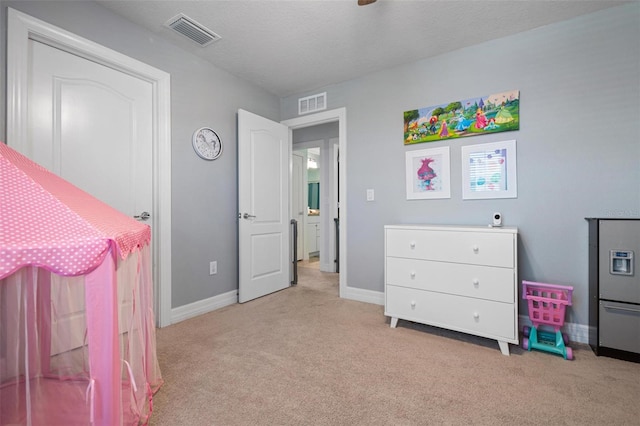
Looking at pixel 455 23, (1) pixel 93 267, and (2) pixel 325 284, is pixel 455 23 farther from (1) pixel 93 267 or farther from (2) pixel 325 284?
(2) pixel 325 284

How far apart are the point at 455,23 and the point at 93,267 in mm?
2769

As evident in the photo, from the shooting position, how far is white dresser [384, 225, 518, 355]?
1988 millimetres

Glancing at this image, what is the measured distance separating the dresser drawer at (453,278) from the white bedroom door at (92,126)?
2169 mm

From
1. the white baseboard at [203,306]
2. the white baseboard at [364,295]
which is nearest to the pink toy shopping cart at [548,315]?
the white baseboard at [364,295]

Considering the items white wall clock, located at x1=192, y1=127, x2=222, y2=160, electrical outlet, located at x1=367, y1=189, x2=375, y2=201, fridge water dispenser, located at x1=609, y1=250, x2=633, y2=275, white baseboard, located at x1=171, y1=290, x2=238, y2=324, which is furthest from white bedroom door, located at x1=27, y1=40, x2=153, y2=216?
fridge water dispenser, located at x1=609, y1=250, x2=633, y2=275

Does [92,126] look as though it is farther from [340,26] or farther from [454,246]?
[454,246]

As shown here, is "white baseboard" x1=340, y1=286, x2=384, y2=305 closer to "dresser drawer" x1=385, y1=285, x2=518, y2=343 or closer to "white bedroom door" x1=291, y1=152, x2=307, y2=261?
"dresser drawer" x1=385, y1=285, x2=518, y2=343

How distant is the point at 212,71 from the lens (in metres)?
2.90

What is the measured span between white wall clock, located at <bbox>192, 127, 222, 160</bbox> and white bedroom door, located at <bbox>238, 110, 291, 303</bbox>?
238mm

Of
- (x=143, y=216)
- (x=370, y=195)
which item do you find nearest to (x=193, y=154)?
(x=143, y=216)

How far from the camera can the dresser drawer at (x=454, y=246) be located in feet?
6.57

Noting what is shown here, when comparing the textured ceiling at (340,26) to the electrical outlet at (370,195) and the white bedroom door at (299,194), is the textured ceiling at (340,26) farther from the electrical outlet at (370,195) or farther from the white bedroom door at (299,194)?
the white bedroom door at (299,194)

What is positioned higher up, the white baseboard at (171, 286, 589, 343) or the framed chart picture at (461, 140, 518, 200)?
the framed chart picture at (461, 140, 518, 200)

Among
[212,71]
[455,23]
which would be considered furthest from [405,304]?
[212,71]
